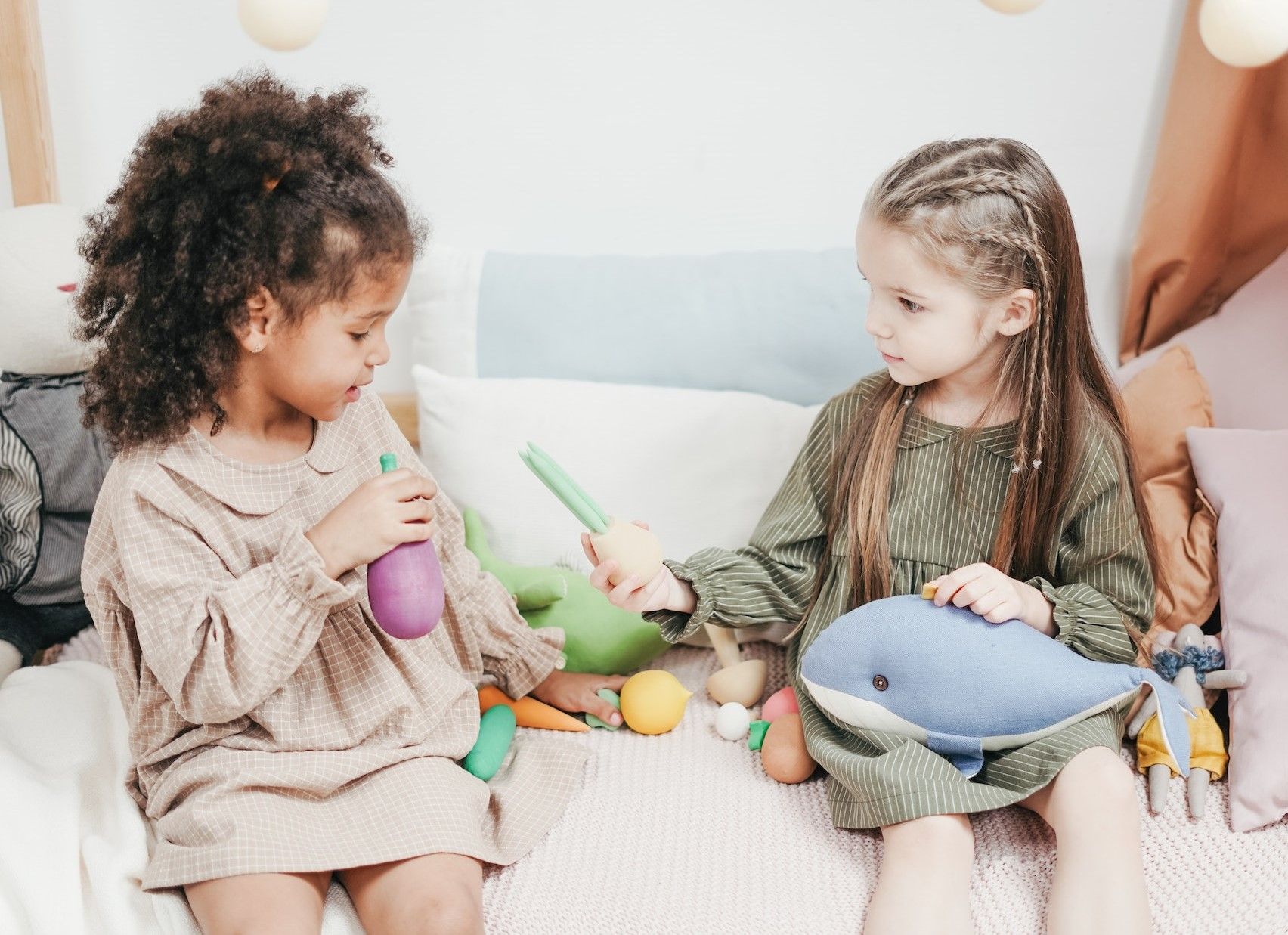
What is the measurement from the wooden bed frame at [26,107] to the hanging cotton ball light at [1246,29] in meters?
1.29

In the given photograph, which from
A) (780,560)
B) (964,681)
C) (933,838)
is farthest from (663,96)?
(933,838)

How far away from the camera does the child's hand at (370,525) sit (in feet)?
3.01

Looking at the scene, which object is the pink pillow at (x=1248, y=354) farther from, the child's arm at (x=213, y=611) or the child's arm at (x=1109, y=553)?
the child's arm at (x=213, y=611)

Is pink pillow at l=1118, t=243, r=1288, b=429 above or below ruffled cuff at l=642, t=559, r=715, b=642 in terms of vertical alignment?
above

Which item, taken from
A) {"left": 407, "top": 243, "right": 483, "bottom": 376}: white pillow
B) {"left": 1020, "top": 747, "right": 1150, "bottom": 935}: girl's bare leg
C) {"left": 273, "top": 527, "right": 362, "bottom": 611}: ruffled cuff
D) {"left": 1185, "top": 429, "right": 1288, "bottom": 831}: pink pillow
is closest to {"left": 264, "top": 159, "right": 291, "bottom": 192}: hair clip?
{"left": 273, "top": 527, "right": 362, "bottom": 611}: ruffled cuff

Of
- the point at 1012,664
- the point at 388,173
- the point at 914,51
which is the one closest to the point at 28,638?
the point at 388,173

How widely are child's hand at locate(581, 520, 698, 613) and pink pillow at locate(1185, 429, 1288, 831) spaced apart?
55 cm

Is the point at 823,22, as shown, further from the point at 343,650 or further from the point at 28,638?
the point at 28,638

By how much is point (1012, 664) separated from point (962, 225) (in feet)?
1.32

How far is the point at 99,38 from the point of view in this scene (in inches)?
58.2

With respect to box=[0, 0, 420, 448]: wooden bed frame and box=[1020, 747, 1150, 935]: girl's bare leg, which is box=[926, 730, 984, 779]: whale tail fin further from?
box=[0, 0, 420, 448]: wooden bed frame

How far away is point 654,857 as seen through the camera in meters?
1.03

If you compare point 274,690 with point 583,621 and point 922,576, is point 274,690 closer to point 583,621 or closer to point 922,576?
point 583,621

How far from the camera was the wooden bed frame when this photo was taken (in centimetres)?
137
